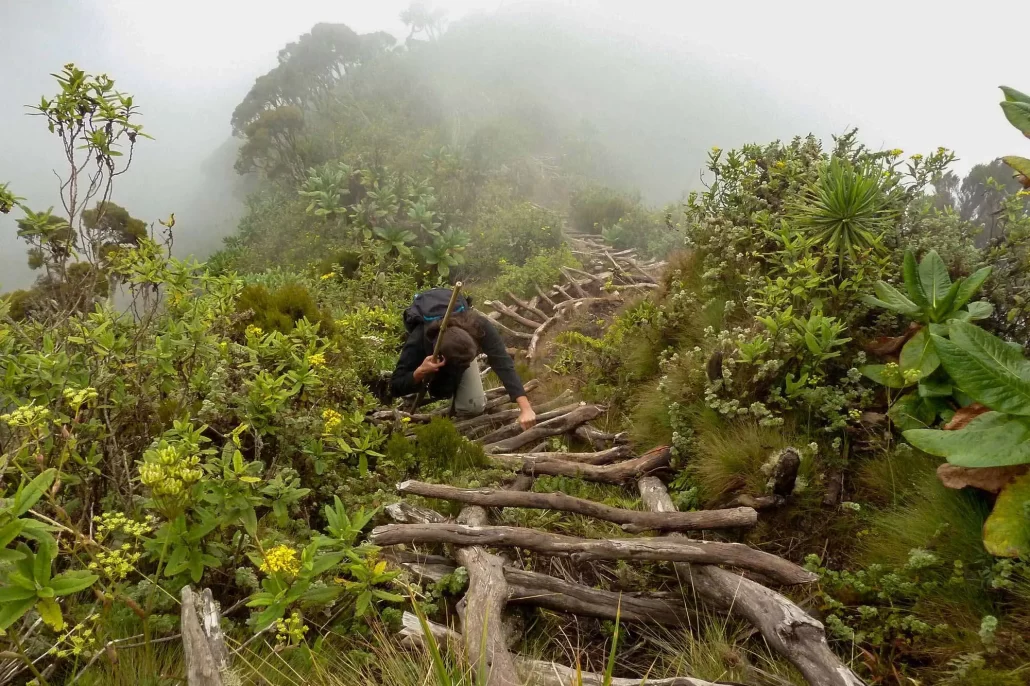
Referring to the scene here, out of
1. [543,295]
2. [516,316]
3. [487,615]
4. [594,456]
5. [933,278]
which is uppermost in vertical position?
[933,278]

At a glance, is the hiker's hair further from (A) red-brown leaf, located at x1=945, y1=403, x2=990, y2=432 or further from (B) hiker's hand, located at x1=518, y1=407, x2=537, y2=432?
(A) red-brown leaf, located at x1=945, y1=403, x2=990, y2=432

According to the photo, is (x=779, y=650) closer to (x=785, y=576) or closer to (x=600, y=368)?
(x=785, y=576)

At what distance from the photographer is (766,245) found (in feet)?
15.4

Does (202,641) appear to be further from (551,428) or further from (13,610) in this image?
(551,428)

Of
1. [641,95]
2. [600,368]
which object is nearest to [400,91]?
[600,368]

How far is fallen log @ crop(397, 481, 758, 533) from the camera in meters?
2.74

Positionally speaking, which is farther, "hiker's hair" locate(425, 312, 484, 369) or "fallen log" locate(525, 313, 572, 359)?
"fallen log" locate(525, 313, 572, 359)

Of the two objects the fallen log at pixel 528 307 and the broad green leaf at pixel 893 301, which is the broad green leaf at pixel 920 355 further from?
the fallen log at pixel 528 307

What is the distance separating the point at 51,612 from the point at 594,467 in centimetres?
302

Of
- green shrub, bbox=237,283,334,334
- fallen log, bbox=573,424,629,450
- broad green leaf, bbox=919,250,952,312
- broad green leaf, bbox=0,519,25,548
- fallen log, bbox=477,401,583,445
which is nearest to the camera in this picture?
broad green leaf, bbox=0,519,25,548

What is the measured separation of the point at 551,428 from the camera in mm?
4648

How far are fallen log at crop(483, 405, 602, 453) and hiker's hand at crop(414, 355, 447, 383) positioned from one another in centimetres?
85

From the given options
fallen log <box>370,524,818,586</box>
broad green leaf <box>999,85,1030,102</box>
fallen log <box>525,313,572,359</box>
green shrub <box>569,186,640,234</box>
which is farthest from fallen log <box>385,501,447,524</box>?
green shrub <box>569,186,640,234</box>

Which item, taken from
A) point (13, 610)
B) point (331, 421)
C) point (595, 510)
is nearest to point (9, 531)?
point (13, 610)
